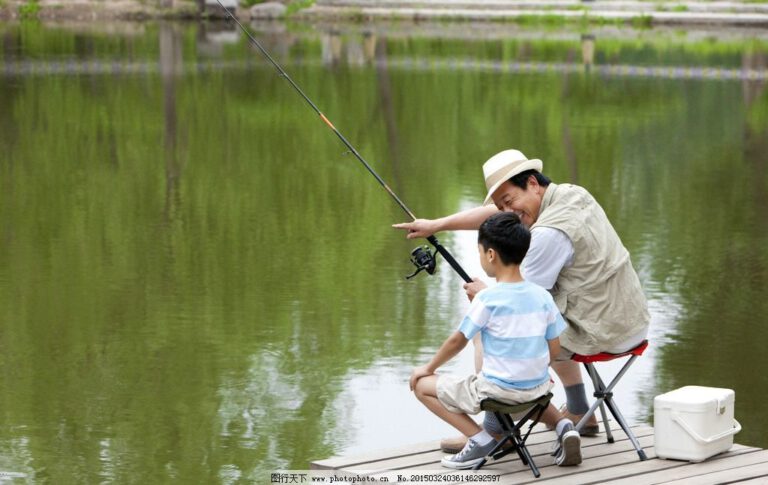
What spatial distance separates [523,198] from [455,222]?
464 millimetres

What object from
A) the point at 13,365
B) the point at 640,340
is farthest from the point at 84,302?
the point at 640,340

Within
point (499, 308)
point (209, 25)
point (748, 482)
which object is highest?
point (499, 308)

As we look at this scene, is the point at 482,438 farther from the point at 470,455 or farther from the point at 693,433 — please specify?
the point at 693,433

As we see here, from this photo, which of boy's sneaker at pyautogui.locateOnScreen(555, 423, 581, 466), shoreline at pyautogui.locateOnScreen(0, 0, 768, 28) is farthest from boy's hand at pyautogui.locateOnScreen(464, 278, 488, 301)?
shoreline at pyautogui.locateOnScreen(0, 0, 768, 28)

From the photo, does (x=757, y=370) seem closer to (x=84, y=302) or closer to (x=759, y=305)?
(x=759, y=305)

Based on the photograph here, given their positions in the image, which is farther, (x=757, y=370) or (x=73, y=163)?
(x=73, y=163)

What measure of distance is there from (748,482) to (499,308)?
85cm

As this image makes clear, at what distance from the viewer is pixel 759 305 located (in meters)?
8.31

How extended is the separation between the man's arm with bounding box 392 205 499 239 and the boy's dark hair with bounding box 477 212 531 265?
717 mm

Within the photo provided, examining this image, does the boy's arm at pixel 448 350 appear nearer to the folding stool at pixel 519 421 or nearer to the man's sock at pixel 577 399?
the folding stool at pixel 519 421

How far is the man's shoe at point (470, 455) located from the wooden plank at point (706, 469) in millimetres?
376

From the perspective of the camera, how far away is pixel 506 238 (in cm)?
422

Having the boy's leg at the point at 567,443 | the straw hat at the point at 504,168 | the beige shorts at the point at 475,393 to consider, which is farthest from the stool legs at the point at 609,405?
the straw hat at the point at 504,168

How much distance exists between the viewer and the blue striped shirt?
4.23 metres
